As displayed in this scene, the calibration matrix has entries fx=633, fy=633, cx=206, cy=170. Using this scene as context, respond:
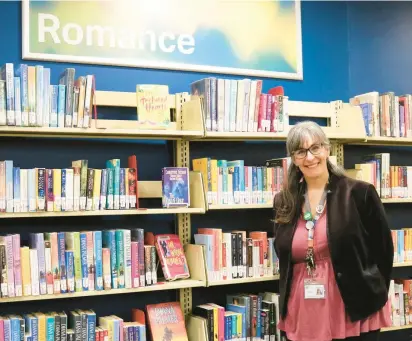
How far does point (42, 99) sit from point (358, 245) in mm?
1645

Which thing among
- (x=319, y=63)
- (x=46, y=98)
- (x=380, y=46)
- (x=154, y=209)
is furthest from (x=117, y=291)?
(x=380, y=46)

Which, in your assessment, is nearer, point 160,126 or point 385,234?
point 385,234

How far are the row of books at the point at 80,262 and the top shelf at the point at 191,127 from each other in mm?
504

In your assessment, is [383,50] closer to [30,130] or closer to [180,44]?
[180,44]

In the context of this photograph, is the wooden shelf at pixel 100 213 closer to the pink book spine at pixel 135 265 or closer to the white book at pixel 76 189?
the white book at pixel 76 189

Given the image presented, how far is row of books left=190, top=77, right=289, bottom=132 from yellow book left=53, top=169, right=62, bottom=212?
87 cm

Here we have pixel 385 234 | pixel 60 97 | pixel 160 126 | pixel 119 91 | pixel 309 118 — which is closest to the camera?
pixel 385 234

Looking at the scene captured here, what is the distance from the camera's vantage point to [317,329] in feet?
9.52

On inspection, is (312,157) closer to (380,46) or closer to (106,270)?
(106,270)

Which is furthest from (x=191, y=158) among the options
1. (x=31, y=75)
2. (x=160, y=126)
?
(x=31, y=75)

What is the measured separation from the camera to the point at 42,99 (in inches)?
121

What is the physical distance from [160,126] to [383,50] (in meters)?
2.05

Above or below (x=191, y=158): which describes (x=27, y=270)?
below

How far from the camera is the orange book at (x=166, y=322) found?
3320 mm
